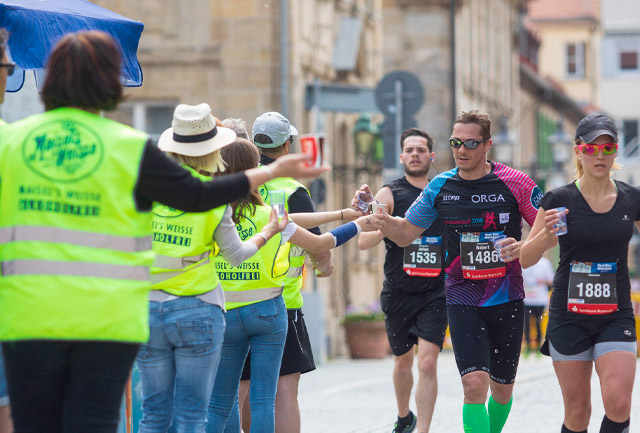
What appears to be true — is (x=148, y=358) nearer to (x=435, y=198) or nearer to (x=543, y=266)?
(x=435, y=198)

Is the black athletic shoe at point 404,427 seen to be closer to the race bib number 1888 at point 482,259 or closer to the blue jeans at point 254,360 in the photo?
the race bib number 1888 at point 482,259

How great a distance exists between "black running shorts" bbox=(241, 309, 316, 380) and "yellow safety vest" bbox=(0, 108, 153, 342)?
302 cm

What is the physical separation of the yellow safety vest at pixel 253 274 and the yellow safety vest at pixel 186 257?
104 cm

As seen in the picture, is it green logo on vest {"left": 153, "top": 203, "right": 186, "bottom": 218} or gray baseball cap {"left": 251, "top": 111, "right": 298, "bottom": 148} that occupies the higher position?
gray baseball cap {"left": 251, "top": 111, "right": 298, "bottom": 148}

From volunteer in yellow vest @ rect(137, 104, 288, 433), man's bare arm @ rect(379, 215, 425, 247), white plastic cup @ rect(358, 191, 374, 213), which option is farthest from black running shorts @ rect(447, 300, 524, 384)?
volunteer in yellow vest @ rect(137, 104, 288, 433)

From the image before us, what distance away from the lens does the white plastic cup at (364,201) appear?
828 cm

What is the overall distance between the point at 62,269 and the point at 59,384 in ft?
1.28

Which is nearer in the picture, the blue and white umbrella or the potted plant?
the blue and white umbrella

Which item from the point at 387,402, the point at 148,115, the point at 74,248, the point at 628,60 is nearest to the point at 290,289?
the point at 74,248

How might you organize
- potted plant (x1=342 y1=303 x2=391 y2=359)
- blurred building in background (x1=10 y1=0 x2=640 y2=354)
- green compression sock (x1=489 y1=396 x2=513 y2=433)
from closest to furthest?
green compression sock (x1=489 y1=396 x2=513 y2=433) → potted plant (x1=342 y1=303 x2=391 y2=359) → blurred building in background (x1=10 y1=0 x2=640 y2=354)

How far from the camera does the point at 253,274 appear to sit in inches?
291

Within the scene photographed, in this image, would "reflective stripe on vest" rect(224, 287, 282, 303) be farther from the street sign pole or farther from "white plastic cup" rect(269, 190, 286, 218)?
the street sign pole

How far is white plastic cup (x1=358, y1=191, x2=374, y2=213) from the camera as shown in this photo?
8.28m

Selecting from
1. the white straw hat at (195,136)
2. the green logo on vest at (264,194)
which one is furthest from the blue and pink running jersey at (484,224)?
the white straw hat at (195,136)
